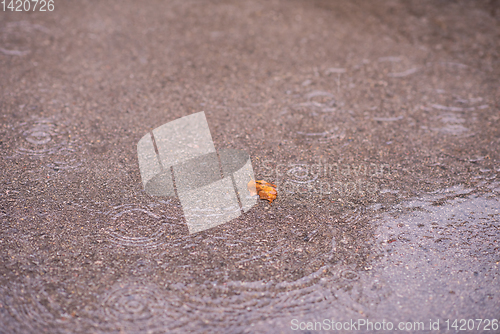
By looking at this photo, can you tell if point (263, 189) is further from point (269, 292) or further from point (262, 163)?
point (269, 292)

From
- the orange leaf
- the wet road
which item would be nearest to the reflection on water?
the wet road

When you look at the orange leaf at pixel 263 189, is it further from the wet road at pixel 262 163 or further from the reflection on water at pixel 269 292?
the reflection on water at pixel 269 292

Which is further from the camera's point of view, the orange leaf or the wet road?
the orange leaf

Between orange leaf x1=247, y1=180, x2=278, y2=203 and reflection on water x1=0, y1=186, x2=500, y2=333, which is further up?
orange leaf x1=247, y1=180, x2=278, y2=203

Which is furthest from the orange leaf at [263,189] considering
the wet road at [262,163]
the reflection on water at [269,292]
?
the reflection on water at [269,292]

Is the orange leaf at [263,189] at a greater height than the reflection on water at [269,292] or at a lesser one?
greater

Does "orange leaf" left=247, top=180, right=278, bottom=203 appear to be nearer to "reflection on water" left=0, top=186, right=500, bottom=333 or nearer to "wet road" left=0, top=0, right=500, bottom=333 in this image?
"wet road" left=0, top=0, right=500, bottom=333

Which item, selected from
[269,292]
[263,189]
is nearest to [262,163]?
[263,189]

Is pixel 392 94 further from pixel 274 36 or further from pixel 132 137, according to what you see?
pixel 132 137
